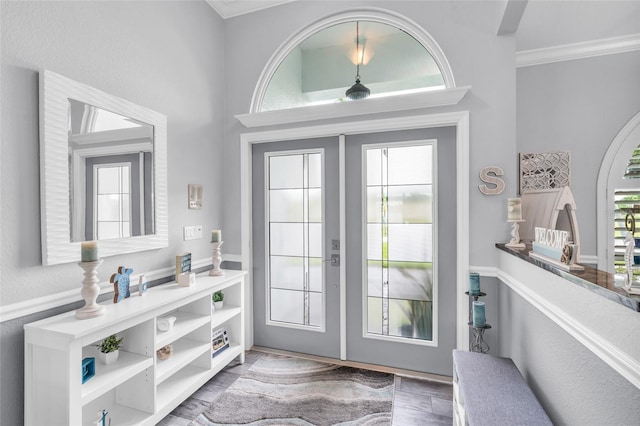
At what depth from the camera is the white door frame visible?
219 cm

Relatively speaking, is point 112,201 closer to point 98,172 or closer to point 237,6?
point 98,172

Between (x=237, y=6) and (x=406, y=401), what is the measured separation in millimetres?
3633

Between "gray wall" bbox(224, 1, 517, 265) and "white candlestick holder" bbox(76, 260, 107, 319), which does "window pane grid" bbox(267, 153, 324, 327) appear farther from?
"white candlestick holder" bbox(76, 260, 107, 319)

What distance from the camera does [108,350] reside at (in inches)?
64.1

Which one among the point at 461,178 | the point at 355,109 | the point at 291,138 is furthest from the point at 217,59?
the point at 461,178

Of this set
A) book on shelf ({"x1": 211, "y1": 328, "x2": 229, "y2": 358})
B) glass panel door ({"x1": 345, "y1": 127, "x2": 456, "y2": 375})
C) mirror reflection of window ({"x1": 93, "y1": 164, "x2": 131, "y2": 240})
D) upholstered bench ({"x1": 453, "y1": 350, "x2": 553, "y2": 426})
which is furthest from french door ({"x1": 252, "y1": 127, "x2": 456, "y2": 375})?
mirror reflection of window ({"x1": 93, "y1": 164, "x2": 131, "y2": 240})

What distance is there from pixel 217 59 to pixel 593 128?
3.45m

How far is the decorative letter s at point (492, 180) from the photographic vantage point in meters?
2.12

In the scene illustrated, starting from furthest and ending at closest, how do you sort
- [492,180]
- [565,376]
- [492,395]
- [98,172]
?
[492,180]
[98,172]
[492,395]
[565,376]

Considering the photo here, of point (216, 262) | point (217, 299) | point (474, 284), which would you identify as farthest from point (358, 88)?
point (217, 299)

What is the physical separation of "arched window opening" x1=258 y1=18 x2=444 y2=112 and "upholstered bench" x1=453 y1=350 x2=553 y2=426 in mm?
1966

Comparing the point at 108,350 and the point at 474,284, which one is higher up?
the point at 474,284

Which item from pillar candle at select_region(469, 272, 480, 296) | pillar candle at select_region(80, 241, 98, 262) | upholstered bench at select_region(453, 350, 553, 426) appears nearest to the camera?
upholstered bench at select_region(453, 350, 553, 426)

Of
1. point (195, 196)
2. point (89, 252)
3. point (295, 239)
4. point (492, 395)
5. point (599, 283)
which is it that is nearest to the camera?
point (599, 283)
